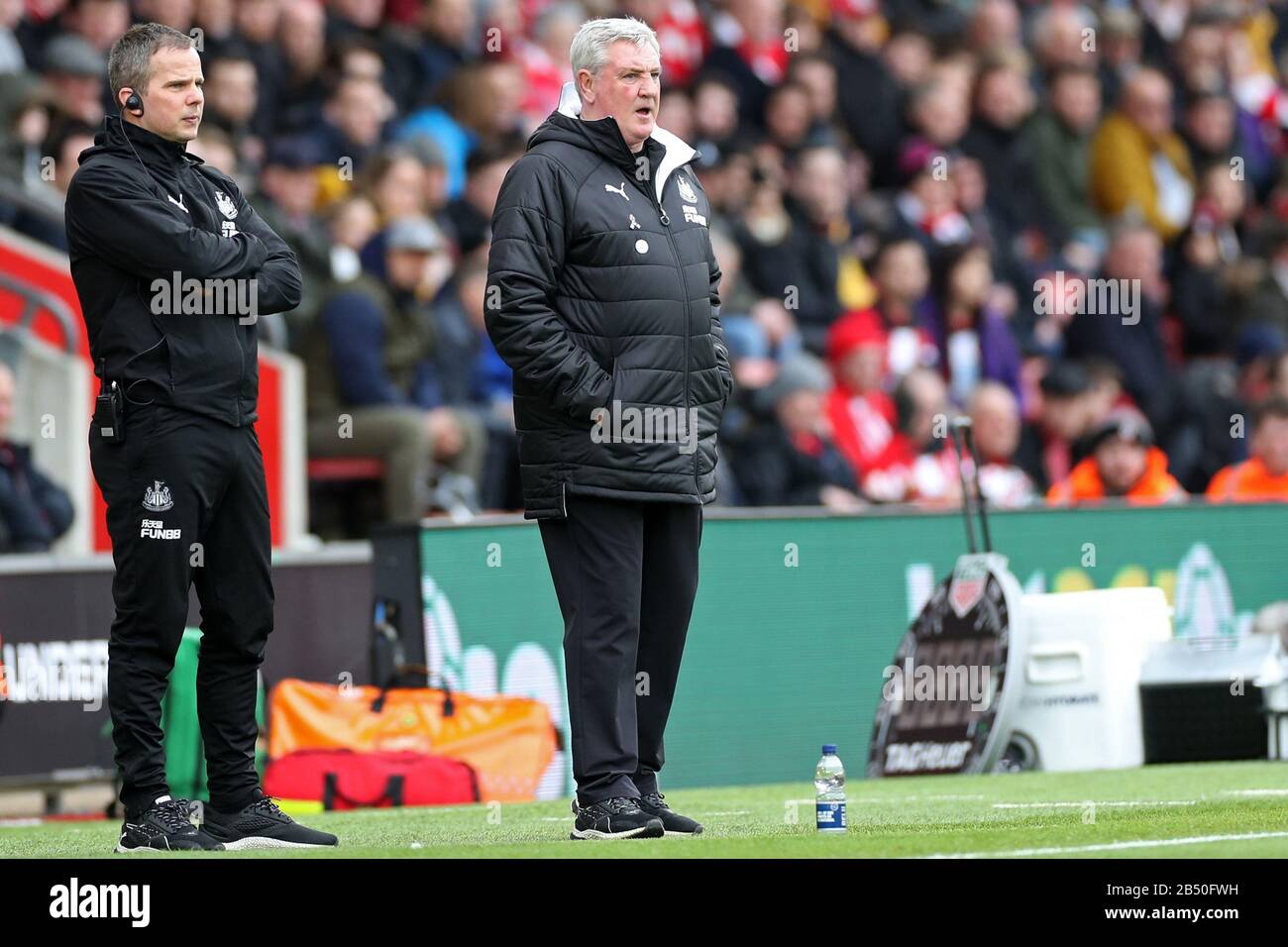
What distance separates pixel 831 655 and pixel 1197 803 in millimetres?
3481

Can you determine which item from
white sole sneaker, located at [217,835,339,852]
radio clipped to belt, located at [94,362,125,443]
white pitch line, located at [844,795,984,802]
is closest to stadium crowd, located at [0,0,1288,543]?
white pitch line, located at [844,795,984,802]

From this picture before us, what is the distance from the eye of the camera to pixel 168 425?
598 cm

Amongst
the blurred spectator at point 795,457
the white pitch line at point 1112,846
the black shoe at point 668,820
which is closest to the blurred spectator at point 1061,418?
the blurred spectator at point 795,457

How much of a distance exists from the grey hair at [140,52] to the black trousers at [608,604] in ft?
5.01

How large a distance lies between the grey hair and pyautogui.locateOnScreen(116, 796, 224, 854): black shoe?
1.82m

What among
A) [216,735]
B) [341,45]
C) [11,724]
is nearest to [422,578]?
[11,724]

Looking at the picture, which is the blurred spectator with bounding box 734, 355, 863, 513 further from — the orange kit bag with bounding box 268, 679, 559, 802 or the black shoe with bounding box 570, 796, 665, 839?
the black shoe with bounding box 570, 796, 665, 839

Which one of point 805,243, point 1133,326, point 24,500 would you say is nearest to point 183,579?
point 24,500

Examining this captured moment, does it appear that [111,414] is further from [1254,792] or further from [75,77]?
[75,77]

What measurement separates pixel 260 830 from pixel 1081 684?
485 centimetres

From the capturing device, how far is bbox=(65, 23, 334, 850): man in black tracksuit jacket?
5984 millimetres

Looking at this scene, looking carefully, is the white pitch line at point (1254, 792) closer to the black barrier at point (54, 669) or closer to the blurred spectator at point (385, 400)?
the black barrier at point (54, 669)
